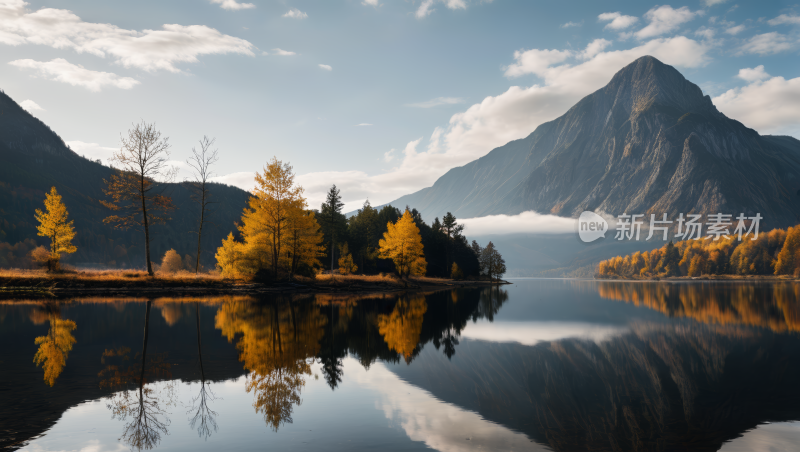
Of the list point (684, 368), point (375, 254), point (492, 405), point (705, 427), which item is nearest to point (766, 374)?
point (684, 368)

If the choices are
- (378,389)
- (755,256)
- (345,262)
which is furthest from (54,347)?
(755,256)

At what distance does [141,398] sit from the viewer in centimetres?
1023

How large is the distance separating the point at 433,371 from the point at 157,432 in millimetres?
8652

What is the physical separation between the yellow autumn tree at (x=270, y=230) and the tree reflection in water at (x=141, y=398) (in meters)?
35.9

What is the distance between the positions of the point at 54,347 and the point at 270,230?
3595cm

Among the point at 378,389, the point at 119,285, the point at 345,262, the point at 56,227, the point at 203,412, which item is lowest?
the point at 378,389

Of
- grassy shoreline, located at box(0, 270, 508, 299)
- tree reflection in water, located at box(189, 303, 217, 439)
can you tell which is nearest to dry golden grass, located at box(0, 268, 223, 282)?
grassy shoreline, located at box(0, 270, 508, 299)

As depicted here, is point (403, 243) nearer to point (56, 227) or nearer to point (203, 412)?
point (56, 227)

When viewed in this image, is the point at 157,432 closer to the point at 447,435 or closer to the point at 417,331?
the point at 447,435

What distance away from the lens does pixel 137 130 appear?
44875 millimetres

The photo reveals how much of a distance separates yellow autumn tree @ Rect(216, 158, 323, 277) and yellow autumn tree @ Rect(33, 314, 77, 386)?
28.2 meters

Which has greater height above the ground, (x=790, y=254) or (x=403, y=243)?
(x=403, y=243)

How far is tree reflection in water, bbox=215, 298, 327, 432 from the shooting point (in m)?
10.3

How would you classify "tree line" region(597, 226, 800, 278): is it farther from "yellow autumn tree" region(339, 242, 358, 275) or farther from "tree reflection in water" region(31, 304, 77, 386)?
"tree reflection in water" region(31, 304, 77, 386)
